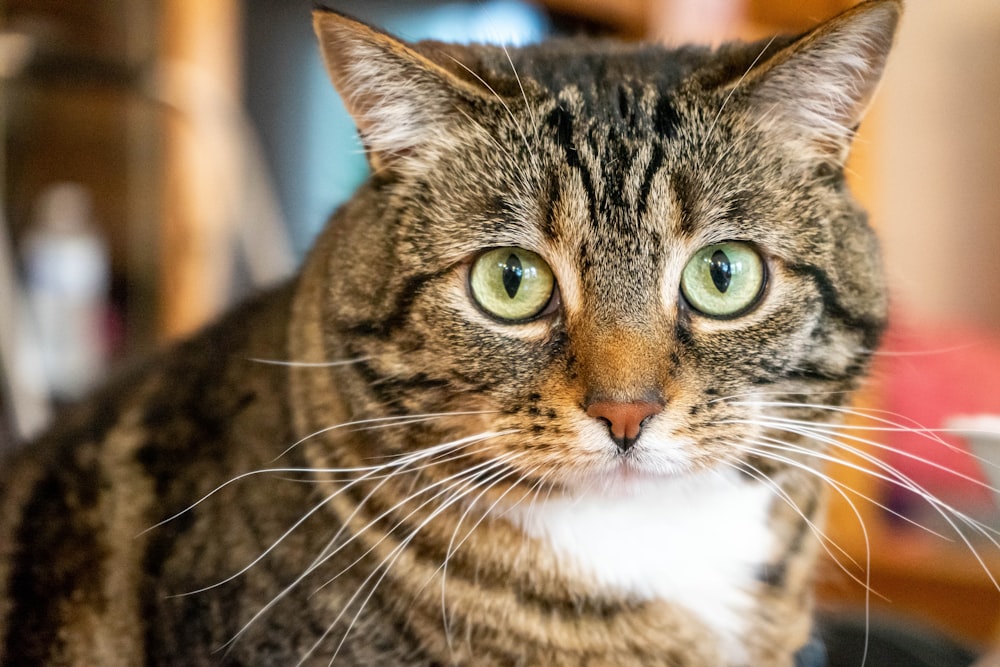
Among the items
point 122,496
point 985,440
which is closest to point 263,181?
point 122,496

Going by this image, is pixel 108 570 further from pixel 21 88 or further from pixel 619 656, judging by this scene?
pixel 21 88

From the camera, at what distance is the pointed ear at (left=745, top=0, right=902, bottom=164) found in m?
0.72

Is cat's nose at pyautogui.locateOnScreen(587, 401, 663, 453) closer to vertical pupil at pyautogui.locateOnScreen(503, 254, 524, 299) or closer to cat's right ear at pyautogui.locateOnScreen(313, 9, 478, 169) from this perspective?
vertical pupil at pyautogui.locateOnScreen(503, 254, 524, 299)

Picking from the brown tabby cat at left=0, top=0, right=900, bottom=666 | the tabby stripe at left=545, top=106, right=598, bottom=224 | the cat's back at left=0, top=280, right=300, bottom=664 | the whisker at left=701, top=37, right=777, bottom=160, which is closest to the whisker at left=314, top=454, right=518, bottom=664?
the brown tabby cat at left=0, top=0, right=900, bottom=666

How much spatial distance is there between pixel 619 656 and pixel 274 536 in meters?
0.34

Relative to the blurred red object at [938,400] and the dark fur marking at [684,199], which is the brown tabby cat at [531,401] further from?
the blurred red object at [938,400]

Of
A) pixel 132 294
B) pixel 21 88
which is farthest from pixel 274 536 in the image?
pixel 21 88

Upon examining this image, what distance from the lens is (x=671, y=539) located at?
81 centimetres

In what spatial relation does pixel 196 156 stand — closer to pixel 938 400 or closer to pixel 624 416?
pixel 624 416

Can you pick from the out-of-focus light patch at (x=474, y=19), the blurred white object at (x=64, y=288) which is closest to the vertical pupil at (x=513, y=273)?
the out-of-focus light patch at (x=474, y=19)

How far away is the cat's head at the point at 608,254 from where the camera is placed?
0.72m

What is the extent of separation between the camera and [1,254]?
1.73 m

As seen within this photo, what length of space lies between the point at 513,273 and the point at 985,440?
395 millimetres

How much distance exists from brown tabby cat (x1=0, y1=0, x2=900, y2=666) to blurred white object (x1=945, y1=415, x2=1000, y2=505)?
144mm
